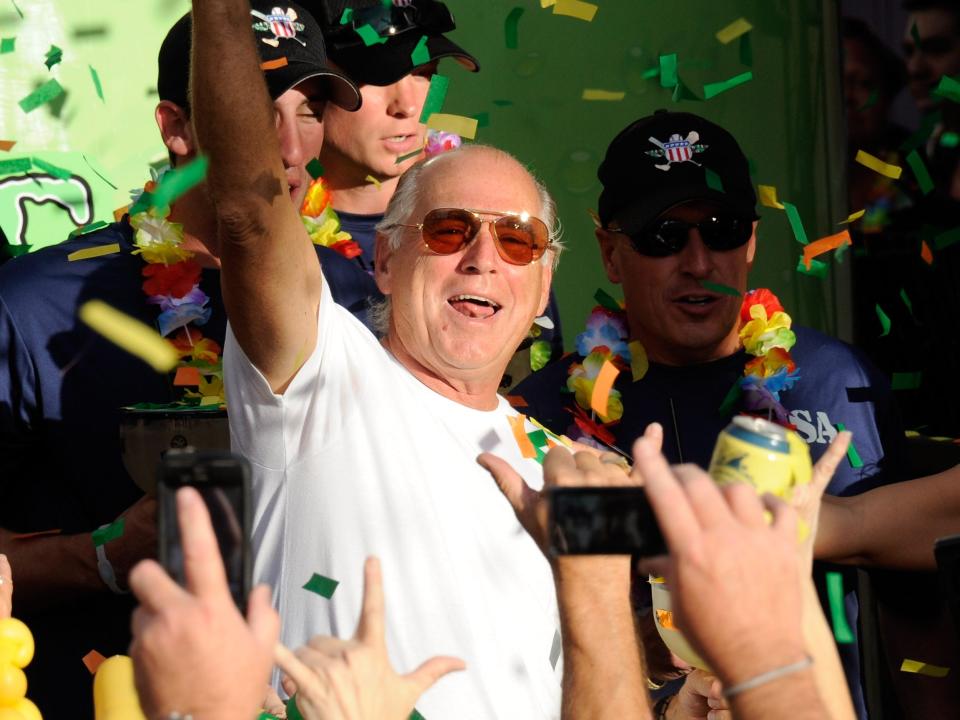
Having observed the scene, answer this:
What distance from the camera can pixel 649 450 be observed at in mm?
1297

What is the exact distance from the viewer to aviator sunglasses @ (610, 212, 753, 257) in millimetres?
3268

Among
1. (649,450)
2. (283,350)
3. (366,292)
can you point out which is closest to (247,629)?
(649,450)

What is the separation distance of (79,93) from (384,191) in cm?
103

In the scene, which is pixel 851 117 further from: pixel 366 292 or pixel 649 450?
pixel 649 450

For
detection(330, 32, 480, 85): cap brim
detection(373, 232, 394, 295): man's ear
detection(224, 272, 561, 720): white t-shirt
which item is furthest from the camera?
detection(330, 32, 480, 85): cap brim

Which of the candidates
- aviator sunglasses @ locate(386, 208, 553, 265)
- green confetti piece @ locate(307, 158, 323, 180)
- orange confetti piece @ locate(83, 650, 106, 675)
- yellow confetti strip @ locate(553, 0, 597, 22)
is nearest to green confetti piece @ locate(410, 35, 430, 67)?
green confetti piece @ locate(307, 158, 323, 180)

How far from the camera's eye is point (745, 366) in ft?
10.5

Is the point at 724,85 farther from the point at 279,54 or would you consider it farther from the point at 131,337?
the point at 131,337

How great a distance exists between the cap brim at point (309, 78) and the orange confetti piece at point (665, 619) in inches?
58.2

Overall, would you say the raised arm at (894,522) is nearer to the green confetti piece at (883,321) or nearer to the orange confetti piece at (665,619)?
the orange confetti piece at (665,619)

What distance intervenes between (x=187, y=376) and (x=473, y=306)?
623mm

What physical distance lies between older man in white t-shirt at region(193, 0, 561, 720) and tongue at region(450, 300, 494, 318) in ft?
0.15

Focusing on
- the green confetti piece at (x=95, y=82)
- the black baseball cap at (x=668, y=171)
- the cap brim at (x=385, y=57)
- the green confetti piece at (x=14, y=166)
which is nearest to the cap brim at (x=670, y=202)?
the black baseball cap at (x=668, y=171)

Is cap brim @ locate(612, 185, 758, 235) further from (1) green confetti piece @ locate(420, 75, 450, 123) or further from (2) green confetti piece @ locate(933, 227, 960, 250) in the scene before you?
(2) green confetti piece @ locate(933, 227, 960, 250)
